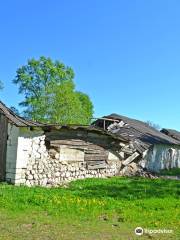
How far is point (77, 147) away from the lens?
67.4ft

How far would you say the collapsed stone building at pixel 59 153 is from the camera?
16.8 m

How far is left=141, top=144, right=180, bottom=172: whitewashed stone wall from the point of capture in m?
30.3

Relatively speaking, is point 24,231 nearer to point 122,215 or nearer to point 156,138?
point 122,215

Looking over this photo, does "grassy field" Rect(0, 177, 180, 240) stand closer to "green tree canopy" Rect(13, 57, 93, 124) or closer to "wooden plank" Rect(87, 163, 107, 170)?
"wooden plank" Rect(87, 163, 107, 170)

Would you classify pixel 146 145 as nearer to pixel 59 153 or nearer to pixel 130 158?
pixel 130 158

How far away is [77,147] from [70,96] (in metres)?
28.2

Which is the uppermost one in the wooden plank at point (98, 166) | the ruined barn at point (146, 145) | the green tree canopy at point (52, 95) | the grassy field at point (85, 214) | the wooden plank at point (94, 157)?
the green tree canopy at point (52, 95)

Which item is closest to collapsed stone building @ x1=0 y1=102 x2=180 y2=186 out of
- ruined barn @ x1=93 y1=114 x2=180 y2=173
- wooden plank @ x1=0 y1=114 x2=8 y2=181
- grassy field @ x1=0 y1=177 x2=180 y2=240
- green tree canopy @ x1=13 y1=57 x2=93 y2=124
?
wooden plank @ x1=0 y1=114 x2=8 y2=181

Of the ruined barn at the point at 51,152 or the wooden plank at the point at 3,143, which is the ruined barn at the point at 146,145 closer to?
the ruined barn at the point at 51,152

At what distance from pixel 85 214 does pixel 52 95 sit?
1568 inches

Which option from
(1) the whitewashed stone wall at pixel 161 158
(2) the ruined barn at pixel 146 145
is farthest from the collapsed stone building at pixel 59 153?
(1) the whitewashed stone wall at pixel 161 158

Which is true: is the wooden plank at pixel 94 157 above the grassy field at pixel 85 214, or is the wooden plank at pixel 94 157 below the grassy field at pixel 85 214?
above

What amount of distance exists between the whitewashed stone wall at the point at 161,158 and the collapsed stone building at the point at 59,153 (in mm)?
1283

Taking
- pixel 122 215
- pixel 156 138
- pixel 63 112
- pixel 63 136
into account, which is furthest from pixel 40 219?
pixel 63 112
